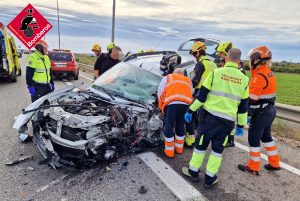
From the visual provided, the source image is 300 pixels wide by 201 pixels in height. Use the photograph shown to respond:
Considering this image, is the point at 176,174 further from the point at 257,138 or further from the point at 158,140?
the point at 257,138

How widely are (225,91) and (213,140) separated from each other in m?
0.70

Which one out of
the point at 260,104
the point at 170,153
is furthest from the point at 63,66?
the point at 260,104

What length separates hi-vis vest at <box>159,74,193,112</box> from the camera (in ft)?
15.5

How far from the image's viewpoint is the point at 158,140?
4.85 m

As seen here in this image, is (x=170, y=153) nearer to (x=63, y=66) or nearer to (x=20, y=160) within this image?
(x=20, y=160)

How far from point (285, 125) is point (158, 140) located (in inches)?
144

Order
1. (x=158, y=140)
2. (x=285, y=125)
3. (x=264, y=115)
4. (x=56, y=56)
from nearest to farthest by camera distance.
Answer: (x=264, y=115) < (x=158, y=140) < (x=285, y=125) < (x=56, y=56)

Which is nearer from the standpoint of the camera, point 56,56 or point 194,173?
point 194,173

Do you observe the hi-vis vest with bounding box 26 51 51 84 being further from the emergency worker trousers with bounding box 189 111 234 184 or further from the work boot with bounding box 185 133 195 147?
the emergency worker trousers with bounding box 189 111 234 184

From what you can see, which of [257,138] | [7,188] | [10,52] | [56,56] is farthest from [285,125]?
[56,56]

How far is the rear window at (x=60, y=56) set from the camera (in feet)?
50.5

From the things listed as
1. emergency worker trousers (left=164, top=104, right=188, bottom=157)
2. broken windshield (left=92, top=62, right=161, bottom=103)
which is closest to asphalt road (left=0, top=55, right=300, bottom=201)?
emergency worker trousers (left=164, top=104, right=188, bottom=157)

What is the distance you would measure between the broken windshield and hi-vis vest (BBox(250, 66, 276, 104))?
5.48 feet

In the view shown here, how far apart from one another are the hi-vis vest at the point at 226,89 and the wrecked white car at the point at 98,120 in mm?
1205
